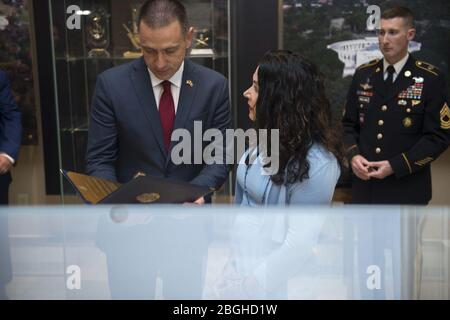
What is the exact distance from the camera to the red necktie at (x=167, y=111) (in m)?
1.71

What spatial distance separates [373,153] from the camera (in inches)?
94.0

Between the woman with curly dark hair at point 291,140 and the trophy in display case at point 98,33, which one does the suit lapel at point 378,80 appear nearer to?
the woman with curly dark hair at point 291,140

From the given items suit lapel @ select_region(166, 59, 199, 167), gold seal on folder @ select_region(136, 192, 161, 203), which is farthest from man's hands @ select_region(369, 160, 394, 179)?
gold seal on folder @ select_region(136, 192, 161, 203)

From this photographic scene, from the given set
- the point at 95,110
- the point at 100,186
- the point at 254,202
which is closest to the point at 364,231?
the point at 254,202

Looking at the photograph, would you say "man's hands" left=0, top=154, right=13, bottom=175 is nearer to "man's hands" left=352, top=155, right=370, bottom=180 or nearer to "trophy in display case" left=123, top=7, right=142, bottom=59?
"trophy in display case" left=123, top=7, right=142, bottom=59

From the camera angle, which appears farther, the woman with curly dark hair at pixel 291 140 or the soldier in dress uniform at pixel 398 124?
the soldier in dress uniform at pixel 398 124

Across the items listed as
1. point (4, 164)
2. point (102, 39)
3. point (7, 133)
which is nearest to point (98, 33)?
point (102, 39)

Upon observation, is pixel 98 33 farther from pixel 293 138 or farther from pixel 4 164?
pixel 293 138

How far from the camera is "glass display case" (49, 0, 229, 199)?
279 cm

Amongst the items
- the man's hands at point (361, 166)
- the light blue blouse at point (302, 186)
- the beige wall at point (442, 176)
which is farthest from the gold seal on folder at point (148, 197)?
the beige wall at point (442, 176)

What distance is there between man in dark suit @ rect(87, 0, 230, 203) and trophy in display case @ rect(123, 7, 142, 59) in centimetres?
109

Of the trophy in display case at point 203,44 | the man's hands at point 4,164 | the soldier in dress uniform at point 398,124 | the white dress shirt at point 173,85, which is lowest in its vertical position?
the man's hands at point 4,164
